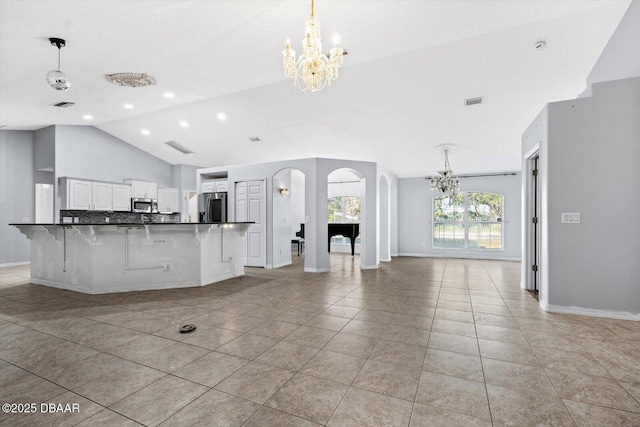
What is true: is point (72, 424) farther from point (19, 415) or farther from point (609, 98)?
point (609, 98)

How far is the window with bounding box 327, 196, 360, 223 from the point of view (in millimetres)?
10523

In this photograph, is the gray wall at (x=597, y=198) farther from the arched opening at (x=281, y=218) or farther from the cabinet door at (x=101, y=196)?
the cabinet door at (x=101, y=196)

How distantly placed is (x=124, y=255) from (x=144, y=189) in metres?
5.32

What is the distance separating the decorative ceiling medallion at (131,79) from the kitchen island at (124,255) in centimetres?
240

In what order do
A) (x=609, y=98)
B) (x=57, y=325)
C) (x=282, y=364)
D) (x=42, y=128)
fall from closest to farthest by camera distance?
1. (x=282, y=364)
2. (x=57, y=325)
3. (x=609, y=98)
4. (x=42, y=128)

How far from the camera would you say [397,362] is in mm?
2256

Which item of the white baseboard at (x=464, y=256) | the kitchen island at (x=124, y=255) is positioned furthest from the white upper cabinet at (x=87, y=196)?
the white baseboard at (x=464, y=256)

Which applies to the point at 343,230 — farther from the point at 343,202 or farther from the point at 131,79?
the point at 131,79

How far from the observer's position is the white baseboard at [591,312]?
10.6 ft

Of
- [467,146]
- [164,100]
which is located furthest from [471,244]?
[164,100]

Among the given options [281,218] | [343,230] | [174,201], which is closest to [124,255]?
[281,218]

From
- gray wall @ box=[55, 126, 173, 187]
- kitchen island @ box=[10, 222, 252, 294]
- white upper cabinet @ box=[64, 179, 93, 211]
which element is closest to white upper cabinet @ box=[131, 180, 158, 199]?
gray wall @ box=[55, 126, 173, 187]

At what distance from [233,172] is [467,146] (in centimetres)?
566

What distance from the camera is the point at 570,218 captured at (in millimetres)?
3463
